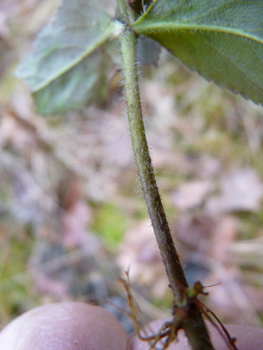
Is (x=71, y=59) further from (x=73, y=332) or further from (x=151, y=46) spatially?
(x=73, y=332)

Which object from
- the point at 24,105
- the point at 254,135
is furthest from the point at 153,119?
the point at 24,105

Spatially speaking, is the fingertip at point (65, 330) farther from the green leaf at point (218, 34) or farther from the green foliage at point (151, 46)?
the green leaf at point (218, 34)

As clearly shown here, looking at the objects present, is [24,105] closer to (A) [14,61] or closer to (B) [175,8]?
(A) [14,61]

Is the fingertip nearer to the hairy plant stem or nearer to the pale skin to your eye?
the pale skin

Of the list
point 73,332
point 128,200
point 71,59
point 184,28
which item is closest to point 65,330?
point 73,332

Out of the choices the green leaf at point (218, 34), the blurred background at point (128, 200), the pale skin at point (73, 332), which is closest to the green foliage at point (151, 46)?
the green leaf at point (218, 34)

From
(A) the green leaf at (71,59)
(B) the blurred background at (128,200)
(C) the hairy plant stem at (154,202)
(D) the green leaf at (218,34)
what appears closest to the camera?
(C) the hairy plant stem at (154,202)
